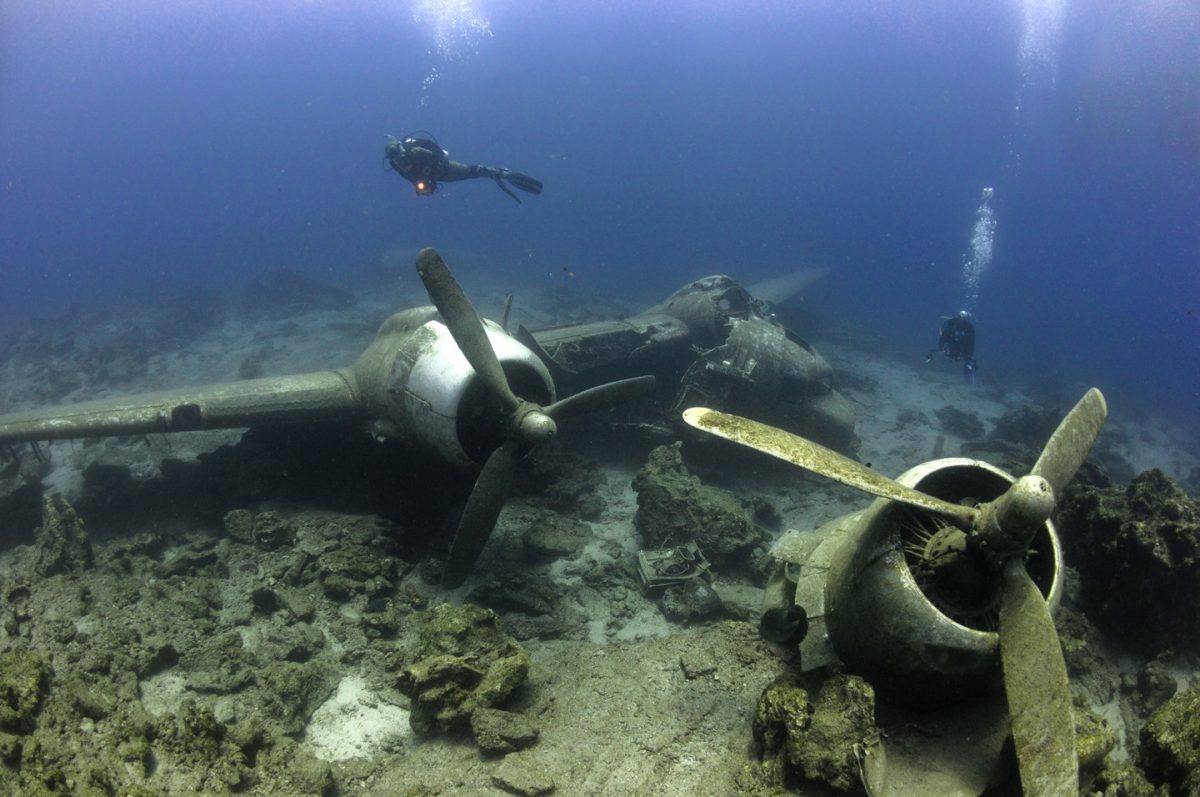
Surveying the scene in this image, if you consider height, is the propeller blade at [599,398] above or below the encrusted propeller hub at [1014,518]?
below

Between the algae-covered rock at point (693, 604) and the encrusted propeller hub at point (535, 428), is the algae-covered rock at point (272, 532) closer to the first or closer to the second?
the encrusted propeller hub at point (535, 428)

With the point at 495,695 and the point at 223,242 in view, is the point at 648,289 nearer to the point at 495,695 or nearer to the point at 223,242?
the point at 495,695

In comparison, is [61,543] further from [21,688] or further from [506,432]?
[506,432]

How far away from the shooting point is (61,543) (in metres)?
7.48

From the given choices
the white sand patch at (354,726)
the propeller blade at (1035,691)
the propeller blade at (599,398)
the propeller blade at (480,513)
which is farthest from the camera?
the propeller blade at (599,398)

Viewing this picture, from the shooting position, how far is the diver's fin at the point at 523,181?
17.6 meters

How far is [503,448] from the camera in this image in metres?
7.09

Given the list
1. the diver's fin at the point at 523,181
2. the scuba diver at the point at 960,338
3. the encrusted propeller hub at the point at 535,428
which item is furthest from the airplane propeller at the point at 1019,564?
the scuba diver at the point at 960,338

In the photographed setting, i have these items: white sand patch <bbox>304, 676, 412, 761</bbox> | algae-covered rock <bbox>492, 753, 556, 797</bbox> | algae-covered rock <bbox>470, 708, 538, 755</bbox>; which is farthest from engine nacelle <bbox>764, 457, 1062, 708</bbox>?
white sand patch <bbox>304, 676, 412, 761</bbox>

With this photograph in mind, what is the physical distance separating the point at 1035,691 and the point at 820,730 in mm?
1407

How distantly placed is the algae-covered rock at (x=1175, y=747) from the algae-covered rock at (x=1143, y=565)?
260 centimetres

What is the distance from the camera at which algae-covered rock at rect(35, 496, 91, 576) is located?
735cm

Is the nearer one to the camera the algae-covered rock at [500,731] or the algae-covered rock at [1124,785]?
the algae-covered rock at [1124,785]

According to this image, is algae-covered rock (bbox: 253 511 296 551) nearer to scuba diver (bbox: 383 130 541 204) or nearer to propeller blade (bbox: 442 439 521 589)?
propeller blade (bbox: 442 439 521 589)
